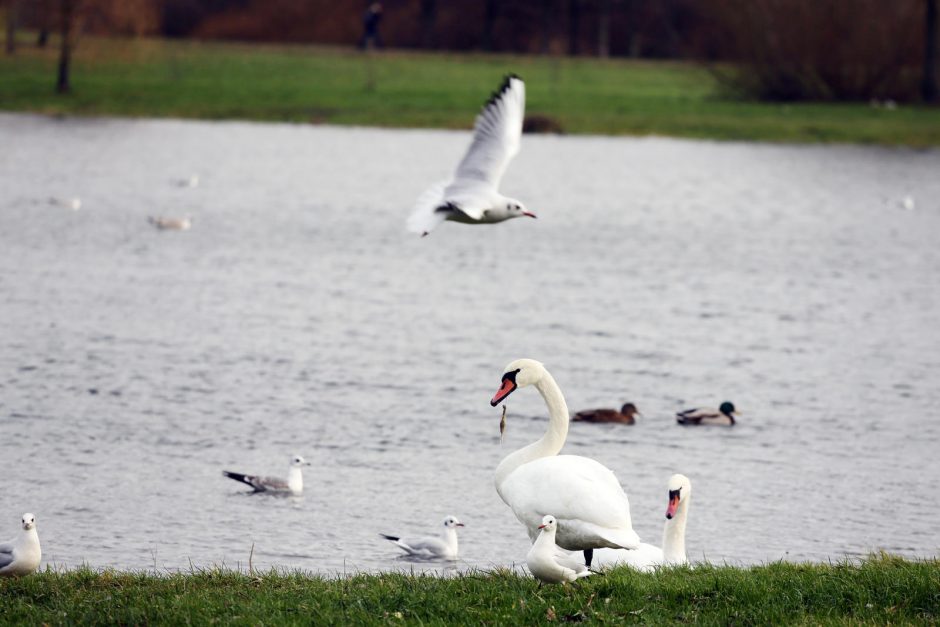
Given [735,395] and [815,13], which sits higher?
[815,13]

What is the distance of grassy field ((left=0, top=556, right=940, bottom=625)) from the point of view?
9039mm

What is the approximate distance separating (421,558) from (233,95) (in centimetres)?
4942

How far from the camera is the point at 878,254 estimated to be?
36.5 m

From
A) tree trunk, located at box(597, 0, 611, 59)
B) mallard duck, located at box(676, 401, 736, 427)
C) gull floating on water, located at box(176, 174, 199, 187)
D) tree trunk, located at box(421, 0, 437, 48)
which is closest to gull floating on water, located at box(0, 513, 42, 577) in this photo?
mallard duck, located at box(676, 401, 736, 427)

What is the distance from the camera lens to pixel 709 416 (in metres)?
19.6

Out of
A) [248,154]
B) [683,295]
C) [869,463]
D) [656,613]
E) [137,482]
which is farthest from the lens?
[248,154]

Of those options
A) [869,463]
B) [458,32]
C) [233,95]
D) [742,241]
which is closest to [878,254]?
[742,241]

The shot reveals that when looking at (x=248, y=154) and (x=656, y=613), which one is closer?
(x=656, y=613)

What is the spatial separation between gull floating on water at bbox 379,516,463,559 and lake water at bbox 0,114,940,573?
0.46 feet

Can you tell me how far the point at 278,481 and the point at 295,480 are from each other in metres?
0.19

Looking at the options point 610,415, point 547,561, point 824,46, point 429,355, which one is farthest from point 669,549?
point 824,46

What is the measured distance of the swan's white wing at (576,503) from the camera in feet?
34.0

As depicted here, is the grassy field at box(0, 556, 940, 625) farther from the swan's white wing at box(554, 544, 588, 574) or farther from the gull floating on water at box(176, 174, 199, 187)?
the gull floating on water at box(176, 174, 199, 187)

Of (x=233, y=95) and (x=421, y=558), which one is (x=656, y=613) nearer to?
(x=421, y=558)
